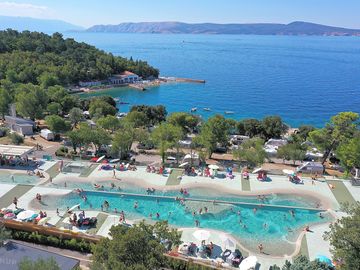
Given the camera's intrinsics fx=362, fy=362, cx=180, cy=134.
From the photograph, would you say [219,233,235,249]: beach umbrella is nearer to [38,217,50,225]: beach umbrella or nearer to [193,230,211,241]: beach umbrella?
[193,230,211,241]: beach umbrella

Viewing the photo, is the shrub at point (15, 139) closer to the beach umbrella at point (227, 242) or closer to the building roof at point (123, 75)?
the beach umbrella at point (227, 242)

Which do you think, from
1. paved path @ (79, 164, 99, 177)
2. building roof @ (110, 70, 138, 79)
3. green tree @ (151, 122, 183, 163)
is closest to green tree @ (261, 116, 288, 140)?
green tree @ (151, 122, 183, 163)

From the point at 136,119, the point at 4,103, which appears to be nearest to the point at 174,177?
the point at 136,119

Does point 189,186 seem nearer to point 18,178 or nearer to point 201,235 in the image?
point 201,235

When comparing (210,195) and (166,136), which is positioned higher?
(166,136)

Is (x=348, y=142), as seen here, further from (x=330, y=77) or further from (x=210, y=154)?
(x=330, y=77)

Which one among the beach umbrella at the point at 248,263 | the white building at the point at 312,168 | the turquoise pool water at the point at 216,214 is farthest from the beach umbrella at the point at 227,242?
the white building at the point at 312,168
